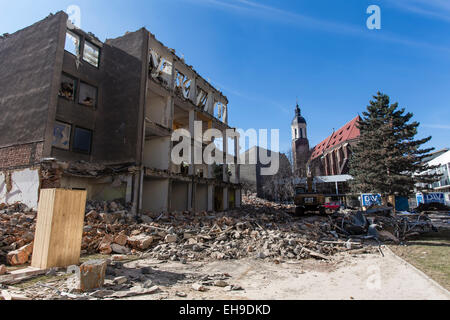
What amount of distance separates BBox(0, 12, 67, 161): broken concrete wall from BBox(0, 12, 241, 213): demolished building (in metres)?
0.06

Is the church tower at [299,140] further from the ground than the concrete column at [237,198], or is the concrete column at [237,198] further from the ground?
the church tower at [299,140]

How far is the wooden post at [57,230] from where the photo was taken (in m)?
5.87

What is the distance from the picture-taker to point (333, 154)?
57.8m

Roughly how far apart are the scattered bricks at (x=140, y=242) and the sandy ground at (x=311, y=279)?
141cm

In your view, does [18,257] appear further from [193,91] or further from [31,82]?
[193,91]

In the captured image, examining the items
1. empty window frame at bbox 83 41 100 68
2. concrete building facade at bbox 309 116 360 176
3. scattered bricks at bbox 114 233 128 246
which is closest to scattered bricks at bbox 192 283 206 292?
scattered bricks at bbox 114 233 128 246

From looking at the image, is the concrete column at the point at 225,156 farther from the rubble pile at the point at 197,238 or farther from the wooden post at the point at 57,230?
the wooden post at the point at 57,230

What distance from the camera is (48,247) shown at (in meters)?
5.81

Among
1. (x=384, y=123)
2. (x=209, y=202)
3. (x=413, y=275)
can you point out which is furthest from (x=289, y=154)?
(x=413, y=275)

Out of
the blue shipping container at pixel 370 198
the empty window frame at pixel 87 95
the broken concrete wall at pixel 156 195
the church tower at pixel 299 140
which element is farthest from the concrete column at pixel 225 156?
the church tower at pixel 299 140

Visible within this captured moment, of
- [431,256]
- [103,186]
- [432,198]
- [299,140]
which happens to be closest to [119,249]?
[103,186]

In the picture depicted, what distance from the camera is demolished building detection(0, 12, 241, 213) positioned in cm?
1338

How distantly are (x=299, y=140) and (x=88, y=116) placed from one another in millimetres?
60904
